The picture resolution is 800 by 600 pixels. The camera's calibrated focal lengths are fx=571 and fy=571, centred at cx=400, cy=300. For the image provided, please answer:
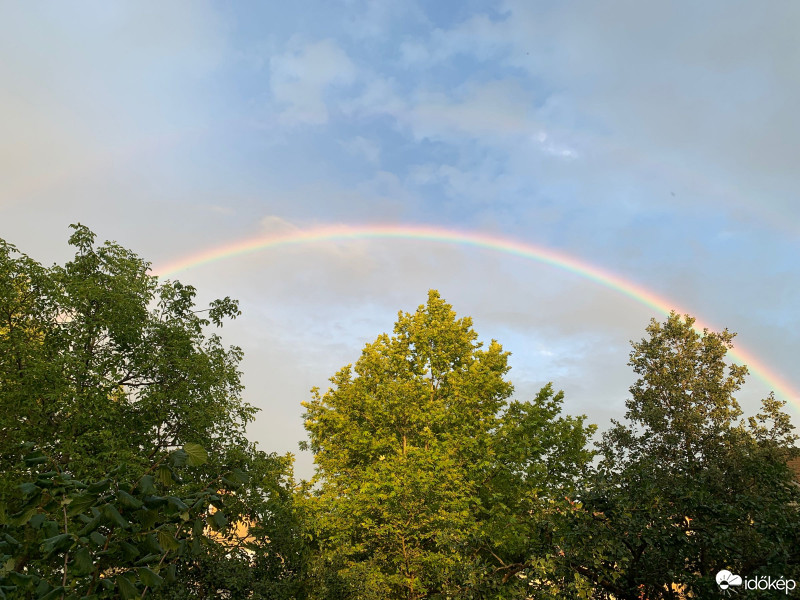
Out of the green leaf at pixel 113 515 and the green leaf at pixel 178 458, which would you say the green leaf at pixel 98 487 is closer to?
the green leaf at pixel 113 515

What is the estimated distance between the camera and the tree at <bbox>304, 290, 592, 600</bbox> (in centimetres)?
2214

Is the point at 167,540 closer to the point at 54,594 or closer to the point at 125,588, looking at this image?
the point at 125,588

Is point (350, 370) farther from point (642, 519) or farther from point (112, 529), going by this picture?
point (112, 529)

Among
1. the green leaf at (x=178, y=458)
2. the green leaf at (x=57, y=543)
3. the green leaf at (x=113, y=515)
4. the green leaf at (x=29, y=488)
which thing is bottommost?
the green leaf at (x=57, y=543)

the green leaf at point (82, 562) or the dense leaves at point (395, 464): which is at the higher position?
the dense leaves at point (395, 464)

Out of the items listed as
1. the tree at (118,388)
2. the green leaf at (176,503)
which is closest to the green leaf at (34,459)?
the green leaf at (176,503)

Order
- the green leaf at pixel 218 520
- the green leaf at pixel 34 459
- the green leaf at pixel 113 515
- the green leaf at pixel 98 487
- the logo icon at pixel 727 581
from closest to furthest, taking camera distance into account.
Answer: the green leaf at pixel 113 515 → the green leaf at pixel 98 487 → the green leaf at pixel 218 520 → the green leaf at pixel 34 459 → the logo icon at pixel 727 581

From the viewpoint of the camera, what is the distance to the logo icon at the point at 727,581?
9070 millimetres

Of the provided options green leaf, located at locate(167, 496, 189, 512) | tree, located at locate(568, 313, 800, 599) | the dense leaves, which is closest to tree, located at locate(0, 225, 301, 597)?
the dense leaves

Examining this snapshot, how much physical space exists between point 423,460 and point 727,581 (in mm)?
15096


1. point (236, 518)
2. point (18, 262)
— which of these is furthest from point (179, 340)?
point (236, 518)
